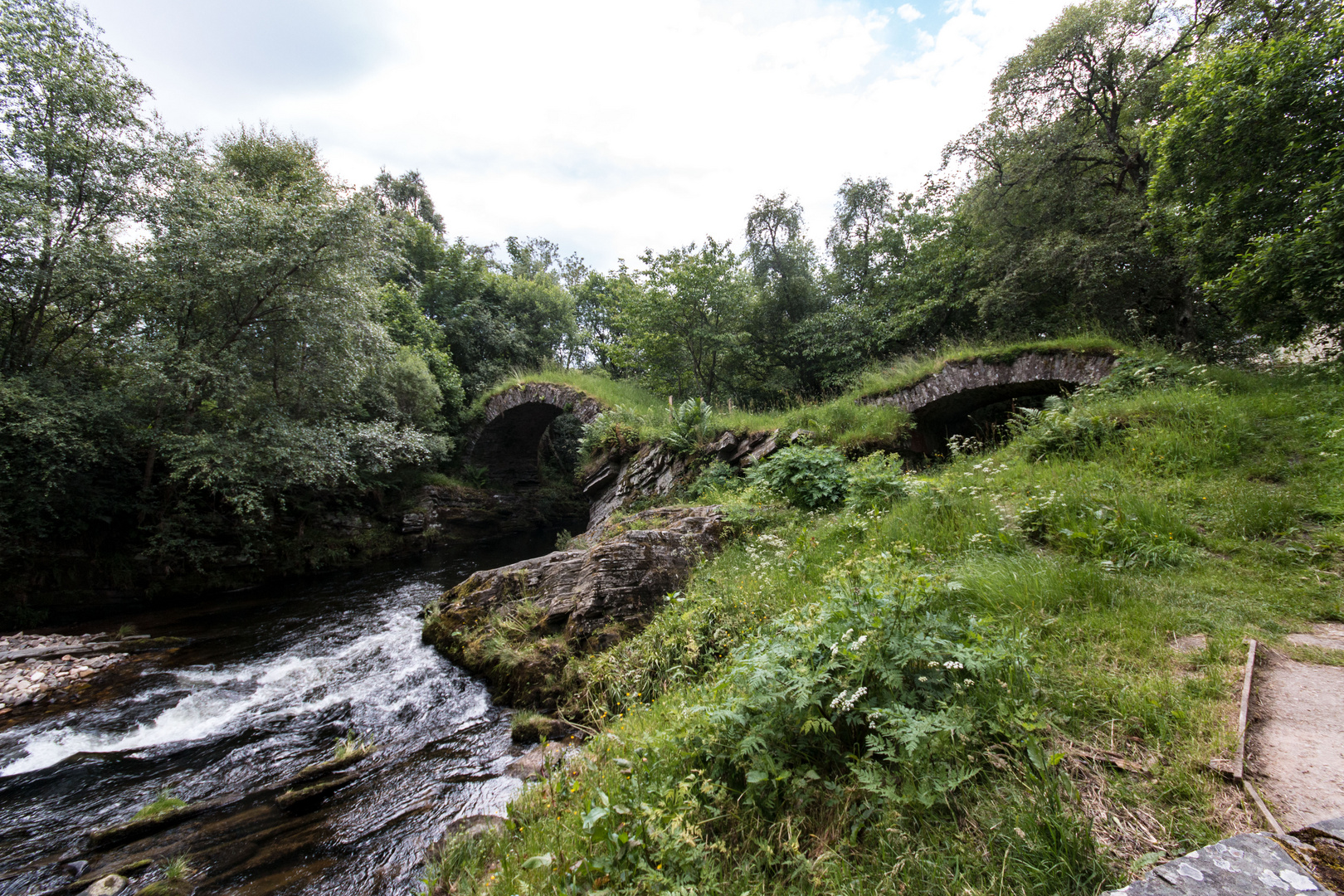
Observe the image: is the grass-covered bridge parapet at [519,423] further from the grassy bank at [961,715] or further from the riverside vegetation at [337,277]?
the grassy bank at [961,715]

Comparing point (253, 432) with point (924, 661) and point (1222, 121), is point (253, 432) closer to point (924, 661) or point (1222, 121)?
point (924, 661)

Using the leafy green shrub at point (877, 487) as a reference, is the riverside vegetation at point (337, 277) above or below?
above

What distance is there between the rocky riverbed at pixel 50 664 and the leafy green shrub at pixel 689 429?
9.36m

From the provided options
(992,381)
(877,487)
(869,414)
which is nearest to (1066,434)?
(877,487)

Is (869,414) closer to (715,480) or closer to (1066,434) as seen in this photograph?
(715,480)

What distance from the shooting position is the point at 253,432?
10.2 metres

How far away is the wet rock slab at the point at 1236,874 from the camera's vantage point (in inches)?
43.2

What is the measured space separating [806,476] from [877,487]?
1.40 meters

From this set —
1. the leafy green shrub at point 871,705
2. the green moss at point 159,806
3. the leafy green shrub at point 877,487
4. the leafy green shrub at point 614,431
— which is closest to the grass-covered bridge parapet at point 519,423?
the leafy green shrub at point 614,431

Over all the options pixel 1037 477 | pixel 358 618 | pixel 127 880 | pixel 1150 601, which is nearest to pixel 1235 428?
pixel 1037 477

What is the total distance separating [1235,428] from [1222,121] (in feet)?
14.6

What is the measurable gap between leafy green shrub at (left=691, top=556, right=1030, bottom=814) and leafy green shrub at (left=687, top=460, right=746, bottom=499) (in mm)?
6579

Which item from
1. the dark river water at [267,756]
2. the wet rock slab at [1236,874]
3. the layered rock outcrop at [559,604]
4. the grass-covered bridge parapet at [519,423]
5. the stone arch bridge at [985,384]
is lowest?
the dark river water at [267,756]

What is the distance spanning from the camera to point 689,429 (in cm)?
1096
